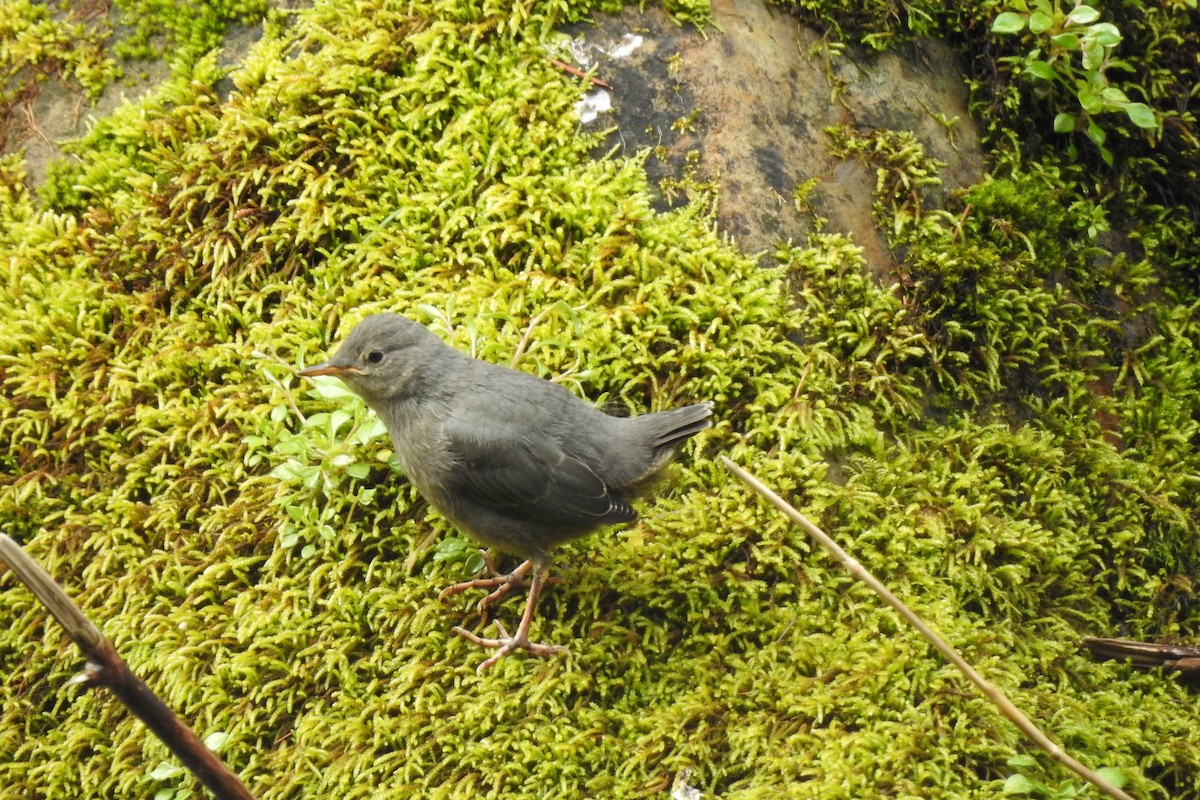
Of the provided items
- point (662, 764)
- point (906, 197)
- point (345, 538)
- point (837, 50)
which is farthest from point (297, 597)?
point (837, 50)

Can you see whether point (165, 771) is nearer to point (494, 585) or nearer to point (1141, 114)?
point (494, 585)

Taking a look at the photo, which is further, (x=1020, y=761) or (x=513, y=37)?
(x=513, y=37)

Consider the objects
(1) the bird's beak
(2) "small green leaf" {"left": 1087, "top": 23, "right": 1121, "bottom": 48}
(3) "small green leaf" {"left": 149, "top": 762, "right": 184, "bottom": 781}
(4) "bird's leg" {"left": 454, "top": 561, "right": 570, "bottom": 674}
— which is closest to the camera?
(3) "small green leaf" {"left": 149, "top": 762, "right": 184, "bottom": 781}

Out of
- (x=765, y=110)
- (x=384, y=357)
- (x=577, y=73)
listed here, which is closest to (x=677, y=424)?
(x=384, y=357)

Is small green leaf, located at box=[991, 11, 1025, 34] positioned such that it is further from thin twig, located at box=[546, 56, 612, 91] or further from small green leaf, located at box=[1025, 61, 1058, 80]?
thin twig, located at box=[546, 56, 612, 91]

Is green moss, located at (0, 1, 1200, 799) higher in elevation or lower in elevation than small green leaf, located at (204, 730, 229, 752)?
higher

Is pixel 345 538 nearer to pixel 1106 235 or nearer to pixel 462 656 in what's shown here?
pixel 462 656

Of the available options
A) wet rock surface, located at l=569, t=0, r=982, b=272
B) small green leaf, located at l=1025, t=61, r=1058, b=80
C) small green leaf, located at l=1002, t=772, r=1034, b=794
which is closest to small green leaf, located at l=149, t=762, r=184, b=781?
small green leaf, located at l=1002, t=772, r=1034, b=794
